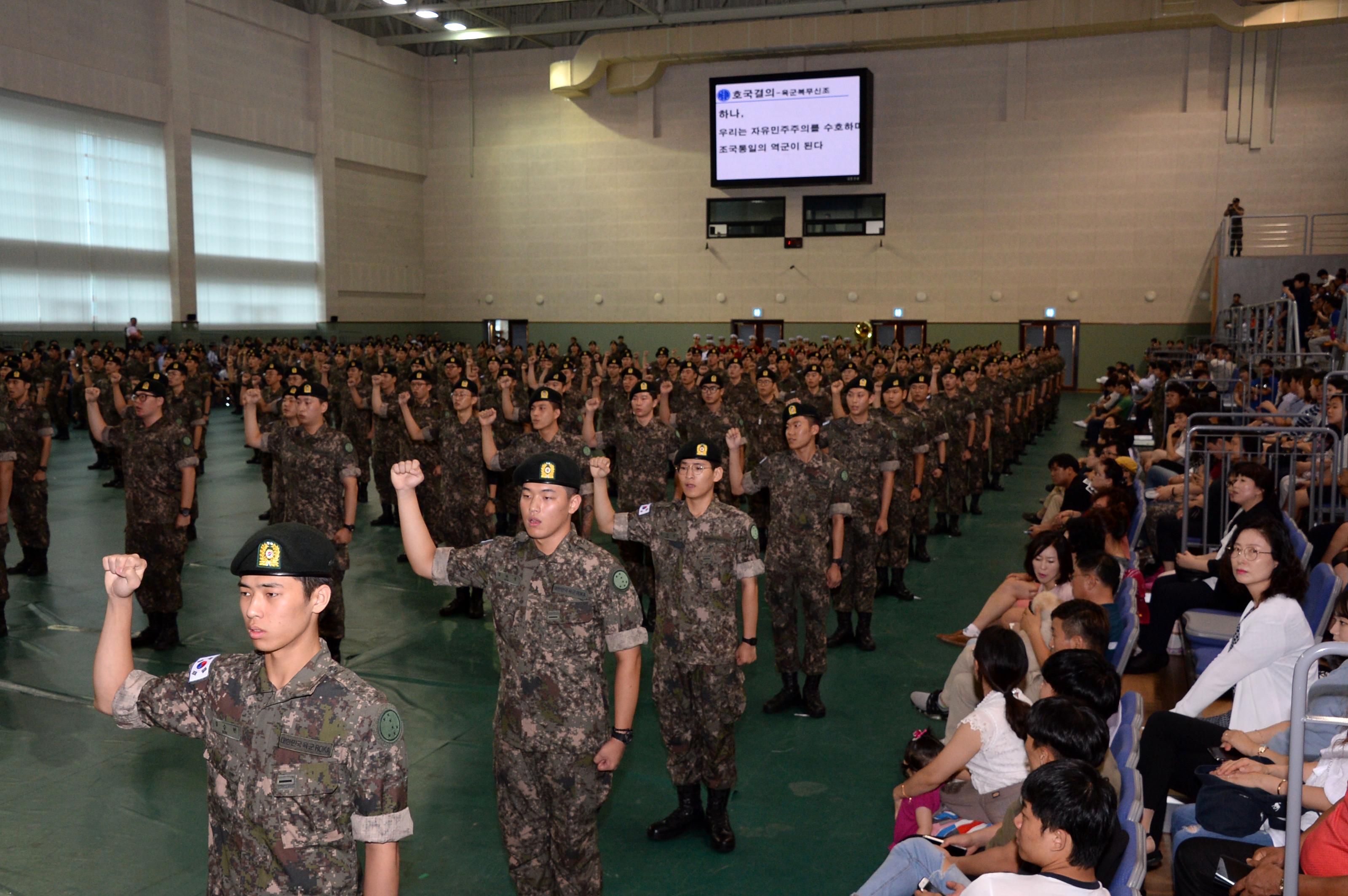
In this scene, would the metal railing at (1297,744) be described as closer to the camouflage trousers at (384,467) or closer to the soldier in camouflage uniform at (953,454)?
the soldier in camouflage uniform at (953,454)

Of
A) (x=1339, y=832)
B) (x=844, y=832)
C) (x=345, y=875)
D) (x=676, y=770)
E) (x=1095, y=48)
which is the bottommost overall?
(x=844, y=832)

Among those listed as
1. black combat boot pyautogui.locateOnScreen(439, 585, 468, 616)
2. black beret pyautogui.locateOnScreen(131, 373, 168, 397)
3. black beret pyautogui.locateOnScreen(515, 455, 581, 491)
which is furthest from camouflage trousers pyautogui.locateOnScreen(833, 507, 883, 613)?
black beret pyautogui.locateOnScreen(131, 373, 168, 397)

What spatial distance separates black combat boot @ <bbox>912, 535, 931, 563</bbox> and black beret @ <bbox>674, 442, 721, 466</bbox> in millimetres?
5848

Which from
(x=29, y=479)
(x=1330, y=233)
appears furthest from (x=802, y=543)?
(x=1330, y=233)

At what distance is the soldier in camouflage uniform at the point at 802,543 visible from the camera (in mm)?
5770

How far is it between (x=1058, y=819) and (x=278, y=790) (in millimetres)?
2047

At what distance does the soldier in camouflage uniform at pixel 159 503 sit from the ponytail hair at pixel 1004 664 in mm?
5426

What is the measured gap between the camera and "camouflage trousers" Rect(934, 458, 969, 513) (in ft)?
36.1

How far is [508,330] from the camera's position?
33250mm

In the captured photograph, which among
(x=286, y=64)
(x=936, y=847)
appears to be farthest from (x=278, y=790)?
(x=286, y=64)

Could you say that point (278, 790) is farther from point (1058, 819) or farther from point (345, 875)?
point (1058, 819)

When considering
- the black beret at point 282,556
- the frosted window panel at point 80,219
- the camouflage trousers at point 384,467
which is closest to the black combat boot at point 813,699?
the black beret at point 282,556

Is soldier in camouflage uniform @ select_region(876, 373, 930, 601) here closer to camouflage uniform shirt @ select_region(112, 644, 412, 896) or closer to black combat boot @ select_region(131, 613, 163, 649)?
black combat boot @ select_region(131, 613, 163, 649)

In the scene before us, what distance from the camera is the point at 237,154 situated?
27094 mm
